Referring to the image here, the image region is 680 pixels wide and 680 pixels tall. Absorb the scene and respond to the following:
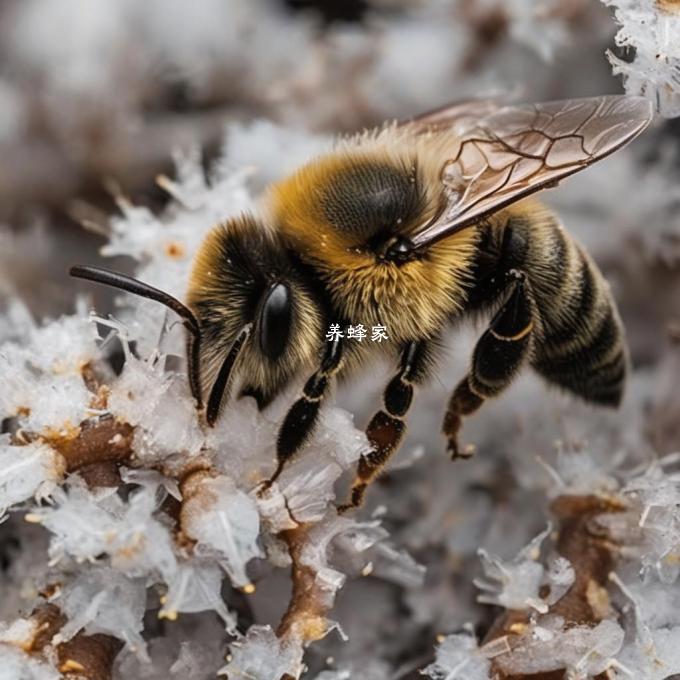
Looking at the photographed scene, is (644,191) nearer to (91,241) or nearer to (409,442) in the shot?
(409,442)

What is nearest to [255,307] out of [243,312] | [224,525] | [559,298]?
[243,312]

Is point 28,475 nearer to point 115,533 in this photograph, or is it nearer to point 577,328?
point 115,533

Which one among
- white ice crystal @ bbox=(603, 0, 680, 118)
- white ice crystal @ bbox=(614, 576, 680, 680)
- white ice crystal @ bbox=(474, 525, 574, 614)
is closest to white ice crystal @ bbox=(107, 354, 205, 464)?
white ice crystal @ bbox=(474, 525, 574, 614)

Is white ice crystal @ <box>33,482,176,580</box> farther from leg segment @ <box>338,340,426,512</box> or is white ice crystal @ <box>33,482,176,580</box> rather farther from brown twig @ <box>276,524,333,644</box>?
leg segment @ <box>338,340,426,512</box>

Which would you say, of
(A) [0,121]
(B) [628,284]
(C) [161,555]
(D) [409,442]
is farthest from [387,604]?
(A) [0,121]

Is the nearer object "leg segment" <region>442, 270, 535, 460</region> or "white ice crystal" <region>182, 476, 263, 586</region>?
"white ice crystal" <region>182, 476, 263, 586</region>

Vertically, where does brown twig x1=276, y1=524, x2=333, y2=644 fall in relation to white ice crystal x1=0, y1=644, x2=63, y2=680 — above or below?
above

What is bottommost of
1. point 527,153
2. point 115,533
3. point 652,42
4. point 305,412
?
point 115,533

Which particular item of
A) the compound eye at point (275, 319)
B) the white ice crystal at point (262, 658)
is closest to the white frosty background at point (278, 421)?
the white ice crystal at point (262, 658)
